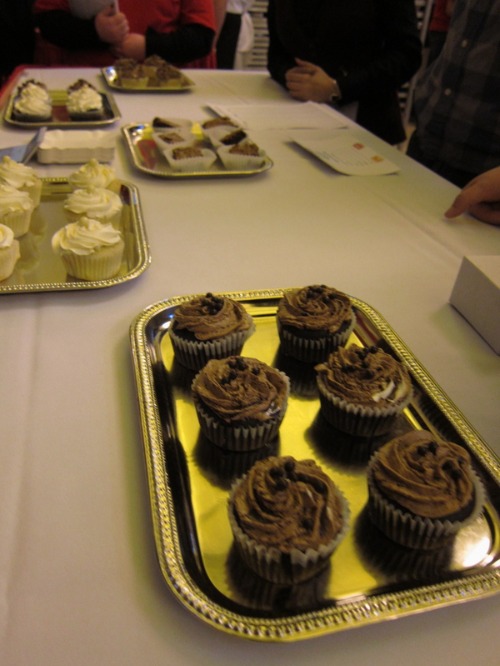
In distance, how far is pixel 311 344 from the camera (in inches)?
41.8

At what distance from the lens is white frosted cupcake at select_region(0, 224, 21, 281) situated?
1176 mm

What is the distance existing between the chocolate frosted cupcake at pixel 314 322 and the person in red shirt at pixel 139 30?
8.29 feet

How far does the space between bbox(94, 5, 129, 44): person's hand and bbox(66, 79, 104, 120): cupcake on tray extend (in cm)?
84

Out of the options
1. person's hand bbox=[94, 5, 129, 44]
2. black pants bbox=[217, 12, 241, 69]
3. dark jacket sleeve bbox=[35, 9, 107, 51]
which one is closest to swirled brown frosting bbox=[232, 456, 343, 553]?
person's hand bbox=[94, 5, 129, 44]

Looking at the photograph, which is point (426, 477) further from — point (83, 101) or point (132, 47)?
point (132, 47)

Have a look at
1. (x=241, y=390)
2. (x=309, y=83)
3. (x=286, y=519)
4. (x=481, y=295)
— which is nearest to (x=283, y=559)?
(x=286, y=519)

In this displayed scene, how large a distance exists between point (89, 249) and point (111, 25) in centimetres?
227

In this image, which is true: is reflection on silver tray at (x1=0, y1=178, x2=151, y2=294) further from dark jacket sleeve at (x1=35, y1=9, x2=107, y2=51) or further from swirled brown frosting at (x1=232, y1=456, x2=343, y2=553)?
dark jacket sleeve at (x1=35, y1=9, x2=107, y2=51)

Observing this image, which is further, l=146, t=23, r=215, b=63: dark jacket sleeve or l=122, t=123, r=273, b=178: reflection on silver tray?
l=146, t=23, r=215, b=63: dark jacket sleeve

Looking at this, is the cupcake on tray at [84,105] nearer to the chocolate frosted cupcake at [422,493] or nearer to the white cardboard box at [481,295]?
the white cardboard box at [481,295]

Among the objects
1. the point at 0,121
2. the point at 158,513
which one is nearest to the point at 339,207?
the point at 158,513

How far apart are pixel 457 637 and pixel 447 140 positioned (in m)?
1.89

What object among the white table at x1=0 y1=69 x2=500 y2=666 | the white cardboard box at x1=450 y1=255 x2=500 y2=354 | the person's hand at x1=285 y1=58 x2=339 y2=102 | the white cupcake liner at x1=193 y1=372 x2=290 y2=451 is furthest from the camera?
the person's hand at x1=285 y1=58 x2=339 y2=102

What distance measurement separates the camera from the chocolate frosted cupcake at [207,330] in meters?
1.02
